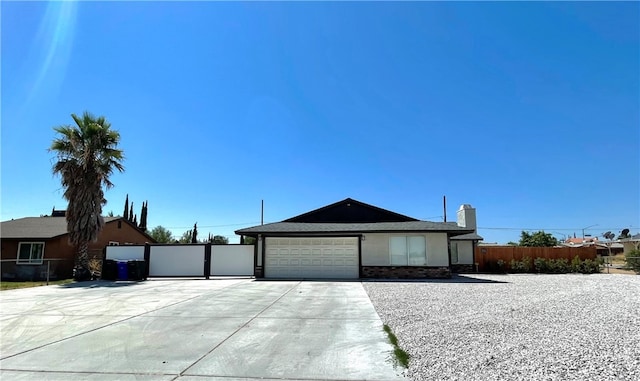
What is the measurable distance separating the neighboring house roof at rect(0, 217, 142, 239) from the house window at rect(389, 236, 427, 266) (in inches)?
712

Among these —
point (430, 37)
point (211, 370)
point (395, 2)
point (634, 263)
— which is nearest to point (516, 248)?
point (634, 263)

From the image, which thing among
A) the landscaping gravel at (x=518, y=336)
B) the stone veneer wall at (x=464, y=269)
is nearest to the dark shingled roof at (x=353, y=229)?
the stone veneer wall at (x=464, y=269)

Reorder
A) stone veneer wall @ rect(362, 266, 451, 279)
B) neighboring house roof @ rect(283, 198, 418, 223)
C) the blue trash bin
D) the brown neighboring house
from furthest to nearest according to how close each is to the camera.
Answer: neighboring house roof @ rect(283, 198, 418, 223), the brown neighboring house, the blue trash bin, stone veneer wall @ rect(362, 266, 451, 279)

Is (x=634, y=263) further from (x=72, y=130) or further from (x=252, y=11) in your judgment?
(x=72, y=130)

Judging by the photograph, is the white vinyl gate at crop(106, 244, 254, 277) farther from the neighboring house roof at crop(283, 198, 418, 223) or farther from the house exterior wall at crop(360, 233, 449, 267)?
the house exterior wall at crop(360, 233, 449, 267)

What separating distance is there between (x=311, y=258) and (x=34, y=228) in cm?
1684

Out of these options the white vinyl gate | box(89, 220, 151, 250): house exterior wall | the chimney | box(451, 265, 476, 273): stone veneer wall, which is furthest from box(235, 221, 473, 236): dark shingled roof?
box(89, 220, 151, 250): house exterior wall

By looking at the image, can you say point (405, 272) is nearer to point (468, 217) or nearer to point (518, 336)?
point (468, 217)

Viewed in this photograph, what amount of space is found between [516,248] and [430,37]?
17339mm

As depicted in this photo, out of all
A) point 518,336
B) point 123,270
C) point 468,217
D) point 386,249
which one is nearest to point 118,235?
point 123,270

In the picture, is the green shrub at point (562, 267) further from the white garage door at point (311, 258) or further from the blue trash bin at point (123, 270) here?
the blue trash bin at point (123, 270)

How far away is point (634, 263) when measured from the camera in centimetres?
2195

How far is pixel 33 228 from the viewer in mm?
22656

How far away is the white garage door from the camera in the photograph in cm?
1853
